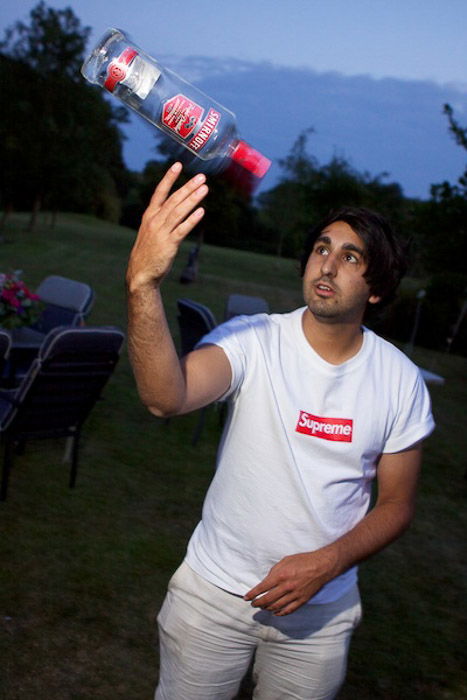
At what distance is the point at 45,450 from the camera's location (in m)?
6.15

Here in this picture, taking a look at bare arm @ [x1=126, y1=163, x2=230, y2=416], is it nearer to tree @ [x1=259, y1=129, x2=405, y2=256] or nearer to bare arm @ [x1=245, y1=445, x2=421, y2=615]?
bare arm @ [x1=245, y1=445, x2=421, y2=615]

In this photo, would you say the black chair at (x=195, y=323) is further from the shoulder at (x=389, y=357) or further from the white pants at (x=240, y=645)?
the white pants at (x=240, y=645)

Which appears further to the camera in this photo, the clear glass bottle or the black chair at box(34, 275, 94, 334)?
the black chair at box(34, 275, 94, 334)

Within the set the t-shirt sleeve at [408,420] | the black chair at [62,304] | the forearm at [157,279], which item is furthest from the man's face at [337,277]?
the black chair at [62,304]

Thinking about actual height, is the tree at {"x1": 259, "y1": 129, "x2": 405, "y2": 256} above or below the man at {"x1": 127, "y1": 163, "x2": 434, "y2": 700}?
above

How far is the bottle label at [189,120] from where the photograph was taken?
1686 millimetres

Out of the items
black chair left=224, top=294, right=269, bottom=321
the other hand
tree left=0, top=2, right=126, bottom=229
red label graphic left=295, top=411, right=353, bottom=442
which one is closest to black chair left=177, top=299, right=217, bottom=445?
black chair left=224, top=294, right=269, bottom=321

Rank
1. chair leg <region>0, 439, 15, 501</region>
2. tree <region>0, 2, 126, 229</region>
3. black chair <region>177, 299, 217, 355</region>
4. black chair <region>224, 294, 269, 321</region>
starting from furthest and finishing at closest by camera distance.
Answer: tree <region>0, 2, 126, 229</region> < black chair <region>224, 294, 269, 321</region> < black chair <region>177, 299, 217, 355</region> < chair leg <region>0, 439, 15, 501</region>

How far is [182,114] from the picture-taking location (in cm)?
169

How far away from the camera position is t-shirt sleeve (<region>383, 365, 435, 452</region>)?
6.84 feet

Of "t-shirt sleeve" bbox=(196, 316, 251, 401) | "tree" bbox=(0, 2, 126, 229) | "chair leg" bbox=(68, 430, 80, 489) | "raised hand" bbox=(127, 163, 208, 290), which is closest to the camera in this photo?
"raised hand" bbox=(127, 163, 208, 290)

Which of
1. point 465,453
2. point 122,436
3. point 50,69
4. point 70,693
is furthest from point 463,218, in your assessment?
point 50,69

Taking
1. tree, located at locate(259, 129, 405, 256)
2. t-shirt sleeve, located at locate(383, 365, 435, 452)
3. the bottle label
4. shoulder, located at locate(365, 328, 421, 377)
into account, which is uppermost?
tree, located at locate(259, 129, 405, 256)

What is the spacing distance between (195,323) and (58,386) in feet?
7.10
